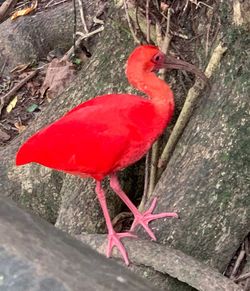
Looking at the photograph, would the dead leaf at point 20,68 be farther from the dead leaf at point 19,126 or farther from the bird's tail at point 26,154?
the bird's tail at point 26,154

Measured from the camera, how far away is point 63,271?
1.03 metres

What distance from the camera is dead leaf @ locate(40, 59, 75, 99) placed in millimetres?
4629

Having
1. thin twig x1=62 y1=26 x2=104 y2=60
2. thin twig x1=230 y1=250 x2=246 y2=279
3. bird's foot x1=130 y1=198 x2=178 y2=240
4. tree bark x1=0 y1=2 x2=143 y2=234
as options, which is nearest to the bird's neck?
bird's foot x1=130 y1=198 x2=178 y2=240

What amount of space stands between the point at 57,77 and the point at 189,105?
75.6 inches

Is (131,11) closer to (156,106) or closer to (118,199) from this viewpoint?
(156,106)

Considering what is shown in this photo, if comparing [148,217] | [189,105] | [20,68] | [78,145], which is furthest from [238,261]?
[20,68]

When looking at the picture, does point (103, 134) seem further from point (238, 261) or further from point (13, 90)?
point (13, 90)

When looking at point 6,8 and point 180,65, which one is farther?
point 6,8

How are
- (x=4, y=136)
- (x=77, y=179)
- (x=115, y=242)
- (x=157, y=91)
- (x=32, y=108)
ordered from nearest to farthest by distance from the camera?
(x=157, y=91) < (x=115, y=242) < (x=77, y=179) < (x=4, y=136) < (x=32, y=108)

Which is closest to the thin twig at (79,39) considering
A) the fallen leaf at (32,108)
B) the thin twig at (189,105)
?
the fallen leaf at (32,108)

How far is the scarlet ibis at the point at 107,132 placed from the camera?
8.38ft

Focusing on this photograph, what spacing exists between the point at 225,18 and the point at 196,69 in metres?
0.23

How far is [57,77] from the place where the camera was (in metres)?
4.75

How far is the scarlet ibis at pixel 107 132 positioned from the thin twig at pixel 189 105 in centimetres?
27
